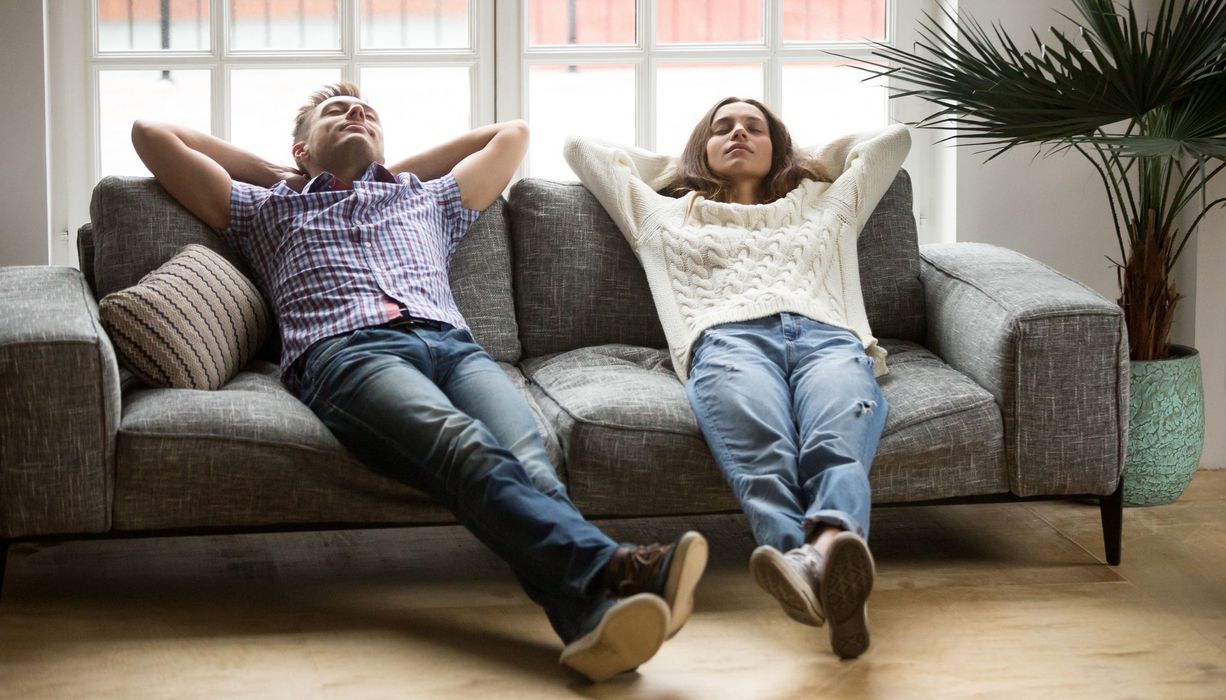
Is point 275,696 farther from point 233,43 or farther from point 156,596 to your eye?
point 233,43

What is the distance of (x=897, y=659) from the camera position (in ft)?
6.84

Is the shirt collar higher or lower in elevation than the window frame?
lower

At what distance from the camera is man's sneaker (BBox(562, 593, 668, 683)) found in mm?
1850

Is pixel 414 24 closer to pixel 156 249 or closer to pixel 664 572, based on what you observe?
pixel 156 249

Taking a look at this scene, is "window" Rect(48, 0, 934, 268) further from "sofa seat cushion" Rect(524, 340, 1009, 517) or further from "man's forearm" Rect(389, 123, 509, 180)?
"sofa seat cushion" Rect(524, 340, 1009, 517)

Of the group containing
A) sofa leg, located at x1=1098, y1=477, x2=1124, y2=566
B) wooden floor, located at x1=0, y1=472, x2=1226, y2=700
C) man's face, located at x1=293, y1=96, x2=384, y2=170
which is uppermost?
man's face, located at x1=293, y1=96, x2=384, y2=170

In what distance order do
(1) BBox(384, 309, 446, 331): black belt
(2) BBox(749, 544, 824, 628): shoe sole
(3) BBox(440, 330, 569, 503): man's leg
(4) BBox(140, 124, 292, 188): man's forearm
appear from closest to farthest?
1. (2) BBox(749, 544, 824, 628): shoe sole
2. (3) BBox(440, 330, 569, 503): man's leg
3. (1) BBox(384, 309, 446, 331): black belt
4. (4) BBox(140, 124, 292, 188): man's forearm

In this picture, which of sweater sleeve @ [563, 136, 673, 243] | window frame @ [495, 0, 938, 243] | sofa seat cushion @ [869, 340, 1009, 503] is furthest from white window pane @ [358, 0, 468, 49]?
sofa seat cushion @ [869, 340, 1009, 503]

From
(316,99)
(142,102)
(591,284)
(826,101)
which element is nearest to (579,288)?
(591,284)

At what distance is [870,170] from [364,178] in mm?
1073

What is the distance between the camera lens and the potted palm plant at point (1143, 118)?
2.70m

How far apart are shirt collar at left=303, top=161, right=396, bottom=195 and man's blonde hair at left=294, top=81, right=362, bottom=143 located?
0.16 m

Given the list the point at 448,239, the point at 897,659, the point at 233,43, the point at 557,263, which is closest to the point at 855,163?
the point at 557,263

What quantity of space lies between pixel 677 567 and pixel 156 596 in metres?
1.03
